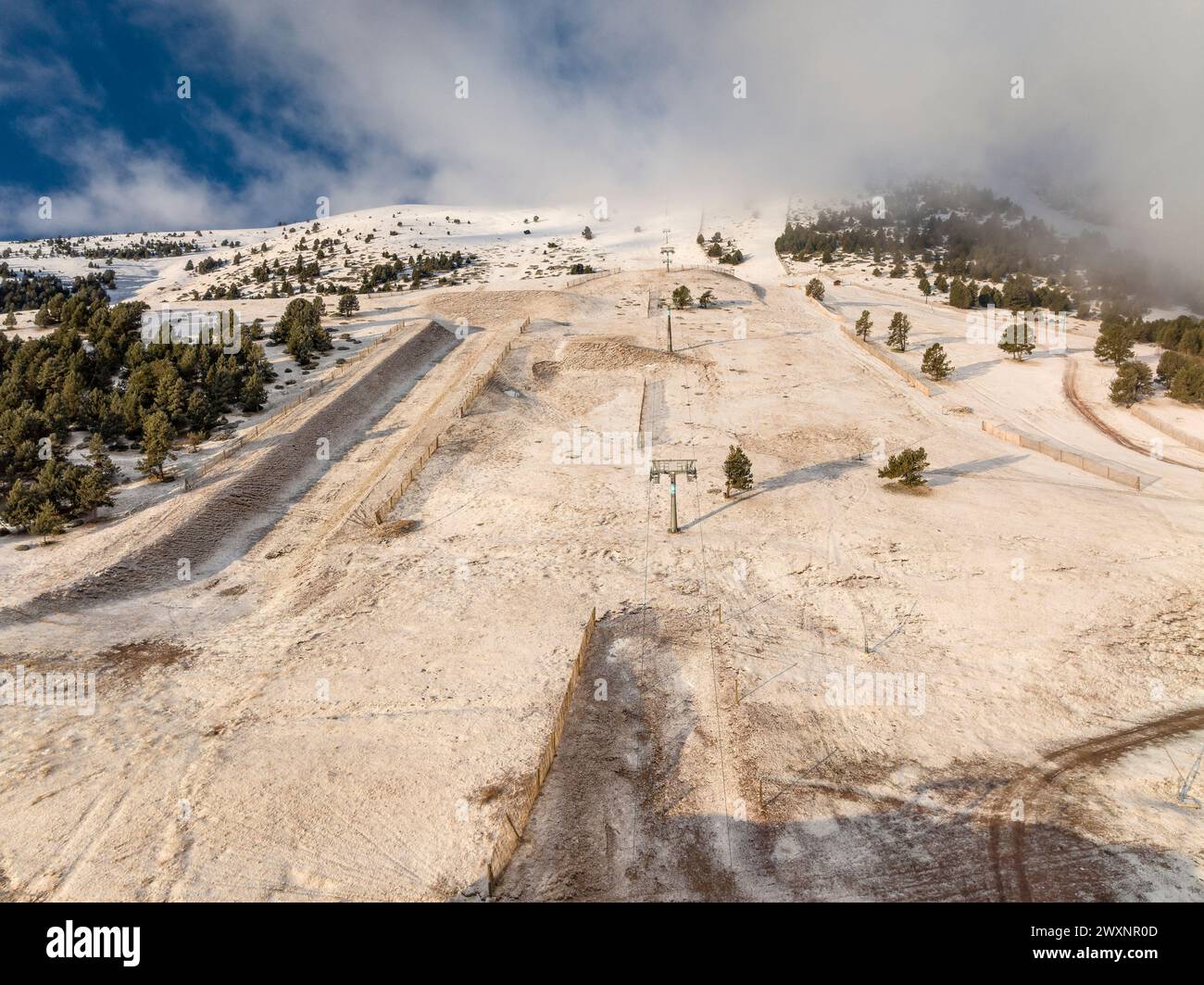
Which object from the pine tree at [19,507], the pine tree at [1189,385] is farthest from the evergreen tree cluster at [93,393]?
the pine tree at [1189,385]

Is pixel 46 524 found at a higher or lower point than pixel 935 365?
lower

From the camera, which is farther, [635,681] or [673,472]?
[673,472]

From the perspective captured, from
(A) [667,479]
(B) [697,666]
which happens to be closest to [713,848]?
Answer: (B) [697,666]

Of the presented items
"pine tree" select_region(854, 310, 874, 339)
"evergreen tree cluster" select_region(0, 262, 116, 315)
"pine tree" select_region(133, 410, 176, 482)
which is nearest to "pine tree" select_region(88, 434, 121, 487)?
"pine tree" select_region(133, 410, 176, 482)

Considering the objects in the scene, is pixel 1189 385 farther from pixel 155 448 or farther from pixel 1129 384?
pixel 155 448

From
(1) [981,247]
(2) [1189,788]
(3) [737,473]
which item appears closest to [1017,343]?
(3) [737,473]

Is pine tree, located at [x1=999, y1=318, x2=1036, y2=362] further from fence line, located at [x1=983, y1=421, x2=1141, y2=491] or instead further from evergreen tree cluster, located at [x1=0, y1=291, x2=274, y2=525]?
evergreen tree cluster, located at [x1=0, y1=291, x2=274, y2=525]
